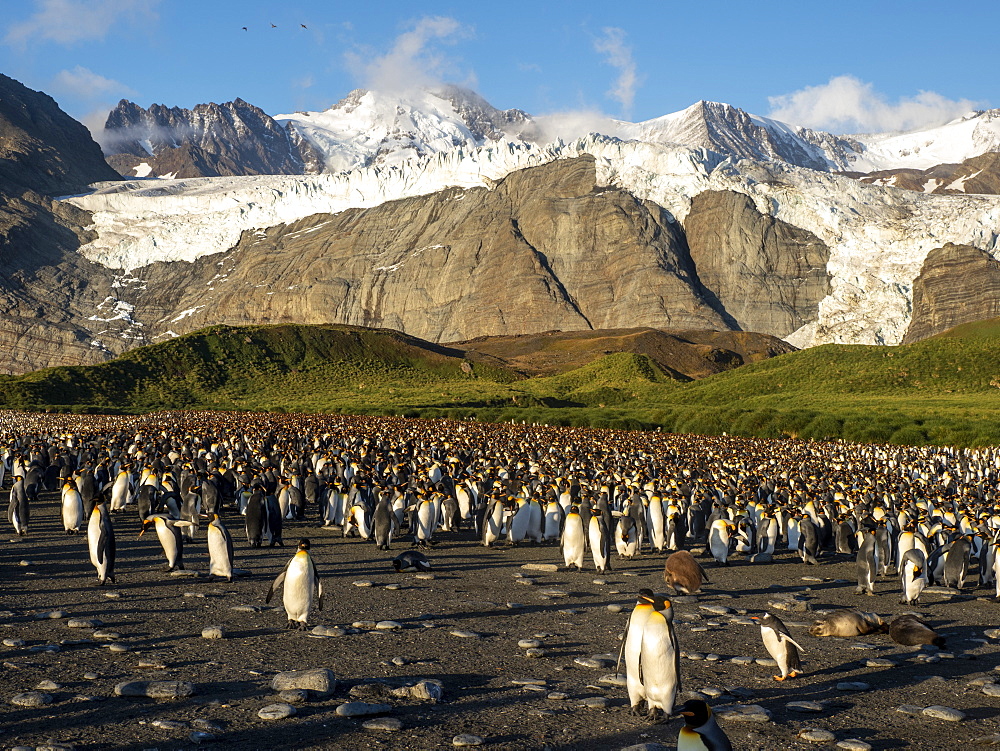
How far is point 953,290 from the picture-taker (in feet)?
341

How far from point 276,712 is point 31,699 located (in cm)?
185

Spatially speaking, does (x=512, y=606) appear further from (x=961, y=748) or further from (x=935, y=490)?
(x=935, y=490)

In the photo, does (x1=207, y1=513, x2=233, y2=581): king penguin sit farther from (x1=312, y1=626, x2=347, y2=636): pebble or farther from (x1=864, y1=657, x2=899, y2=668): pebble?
(x1=864, y1=657, x2=899, y2=668): pebble

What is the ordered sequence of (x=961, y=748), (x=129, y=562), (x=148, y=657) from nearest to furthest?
(x=961, y=748) → (x=148, y=657) → (x=129, y=562)

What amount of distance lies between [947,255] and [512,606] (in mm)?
Result: 113214

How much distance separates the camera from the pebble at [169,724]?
19.5ft

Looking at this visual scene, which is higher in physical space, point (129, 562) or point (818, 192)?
point (818, 192)

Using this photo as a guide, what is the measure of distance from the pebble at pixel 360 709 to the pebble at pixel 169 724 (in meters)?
1.09

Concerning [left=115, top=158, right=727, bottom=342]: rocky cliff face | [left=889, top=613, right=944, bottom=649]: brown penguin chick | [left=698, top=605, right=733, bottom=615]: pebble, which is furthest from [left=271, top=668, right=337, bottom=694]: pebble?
[left=115, top=158, right=727, bottom=342]: rocky cliff face

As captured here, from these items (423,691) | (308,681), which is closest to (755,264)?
(423,691)

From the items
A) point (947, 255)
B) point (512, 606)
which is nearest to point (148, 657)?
point (512, 606)

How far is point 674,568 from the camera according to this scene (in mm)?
11383

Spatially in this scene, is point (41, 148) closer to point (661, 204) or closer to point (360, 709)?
point (661, 204)

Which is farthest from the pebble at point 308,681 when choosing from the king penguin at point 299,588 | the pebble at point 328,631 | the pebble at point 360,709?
the king penguin at point 299,588
